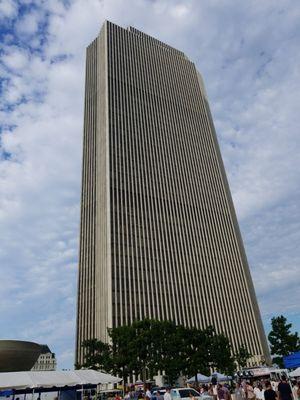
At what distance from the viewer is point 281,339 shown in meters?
70.8

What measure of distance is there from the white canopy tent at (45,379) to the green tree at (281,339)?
47134 millimetres

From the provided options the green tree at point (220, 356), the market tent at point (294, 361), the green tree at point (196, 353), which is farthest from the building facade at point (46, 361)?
the market tent at point (294, 361)

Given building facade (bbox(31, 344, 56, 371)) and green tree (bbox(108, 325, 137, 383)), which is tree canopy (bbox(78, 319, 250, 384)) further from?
building facade (bbox(31, 344, 56, 371))

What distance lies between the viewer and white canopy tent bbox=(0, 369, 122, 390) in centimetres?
2610

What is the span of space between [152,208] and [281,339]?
164 feet

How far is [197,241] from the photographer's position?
113562 mm

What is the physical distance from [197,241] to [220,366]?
2051 inches

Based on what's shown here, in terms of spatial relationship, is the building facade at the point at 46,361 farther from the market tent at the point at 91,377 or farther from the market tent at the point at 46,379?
the market tent at the point at 46,379

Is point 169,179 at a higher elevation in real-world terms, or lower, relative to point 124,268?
higher

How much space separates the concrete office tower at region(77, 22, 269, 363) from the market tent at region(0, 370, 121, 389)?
173 ft

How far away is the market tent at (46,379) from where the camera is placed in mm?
26120

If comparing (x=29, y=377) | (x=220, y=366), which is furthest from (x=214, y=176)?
(x=29, y=377)

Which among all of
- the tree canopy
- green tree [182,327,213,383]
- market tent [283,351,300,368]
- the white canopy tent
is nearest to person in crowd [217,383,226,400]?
the white canopy tent

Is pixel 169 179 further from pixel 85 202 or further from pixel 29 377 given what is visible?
pixel 29 377
